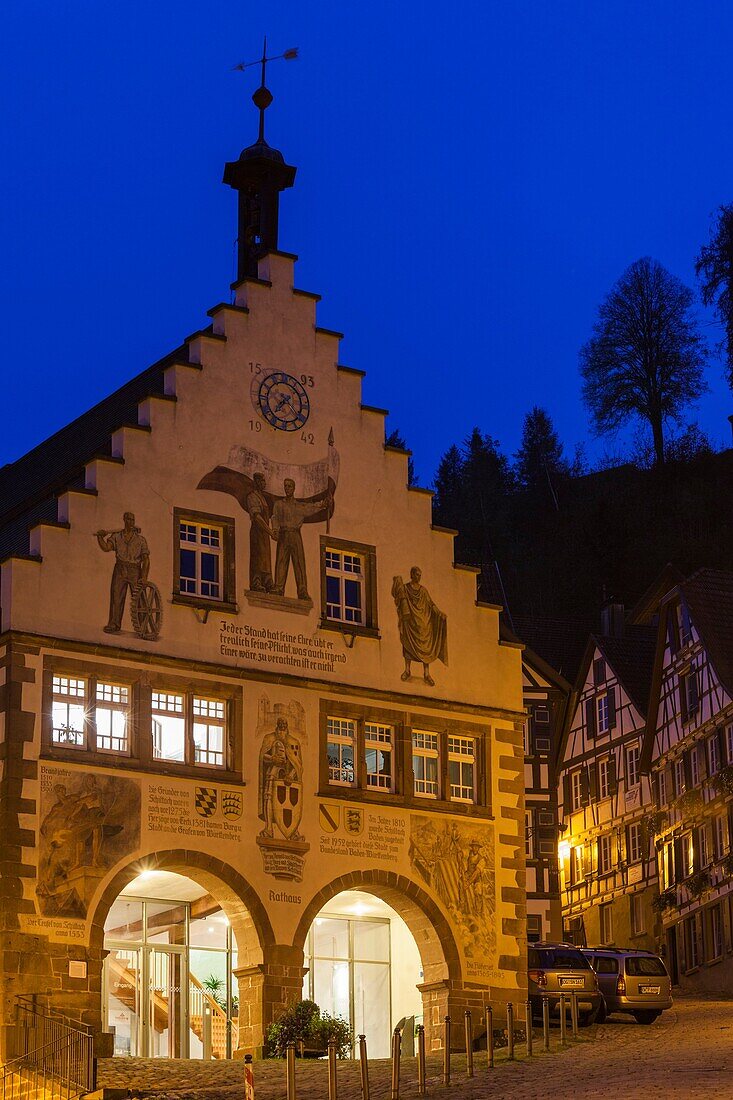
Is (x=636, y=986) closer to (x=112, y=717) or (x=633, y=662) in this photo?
(x=112, y=717)

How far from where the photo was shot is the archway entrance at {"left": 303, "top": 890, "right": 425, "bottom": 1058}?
42.4 m

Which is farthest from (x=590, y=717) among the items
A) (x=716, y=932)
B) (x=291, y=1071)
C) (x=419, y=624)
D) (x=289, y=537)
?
(x=291, y=1071)

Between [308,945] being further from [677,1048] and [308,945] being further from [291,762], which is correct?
[677,1048]

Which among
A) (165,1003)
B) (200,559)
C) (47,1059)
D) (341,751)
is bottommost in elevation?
(47,1059)

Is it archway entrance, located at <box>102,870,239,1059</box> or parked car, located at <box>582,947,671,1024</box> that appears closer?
archway entrance, located at <box>102,870,239,1059</box>

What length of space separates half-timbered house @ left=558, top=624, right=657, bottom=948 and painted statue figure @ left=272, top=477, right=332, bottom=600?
22000mm

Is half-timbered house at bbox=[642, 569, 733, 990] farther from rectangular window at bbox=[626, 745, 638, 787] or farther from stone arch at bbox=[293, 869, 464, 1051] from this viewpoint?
stone arch at bbox=[293, 869, 464, 1051]

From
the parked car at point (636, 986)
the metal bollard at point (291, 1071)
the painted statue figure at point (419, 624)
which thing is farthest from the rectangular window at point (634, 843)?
the metal bollard at point (291, 1071)

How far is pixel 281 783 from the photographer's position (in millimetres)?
39938

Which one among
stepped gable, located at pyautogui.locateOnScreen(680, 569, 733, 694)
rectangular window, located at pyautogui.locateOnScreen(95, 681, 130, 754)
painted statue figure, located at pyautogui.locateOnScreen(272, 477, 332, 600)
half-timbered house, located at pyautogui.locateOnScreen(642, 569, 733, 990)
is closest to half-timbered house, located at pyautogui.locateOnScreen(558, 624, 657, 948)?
half-timbered house, located at pyautogui.locateOnScreen(642, 569, 733, 990)

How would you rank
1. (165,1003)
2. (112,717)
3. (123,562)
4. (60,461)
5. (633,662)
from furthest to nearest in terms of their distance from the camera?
(633,662)
(60,461)
(165,1003)
(123,562)
(112,717)

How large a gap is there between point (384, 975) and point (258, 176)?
51.5 feet

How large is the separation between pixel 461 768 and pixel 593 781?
2329 cm

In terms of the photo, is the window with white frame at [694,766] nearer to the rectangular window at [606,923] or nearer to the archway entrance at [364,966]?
the rectangular window at [606,923]
